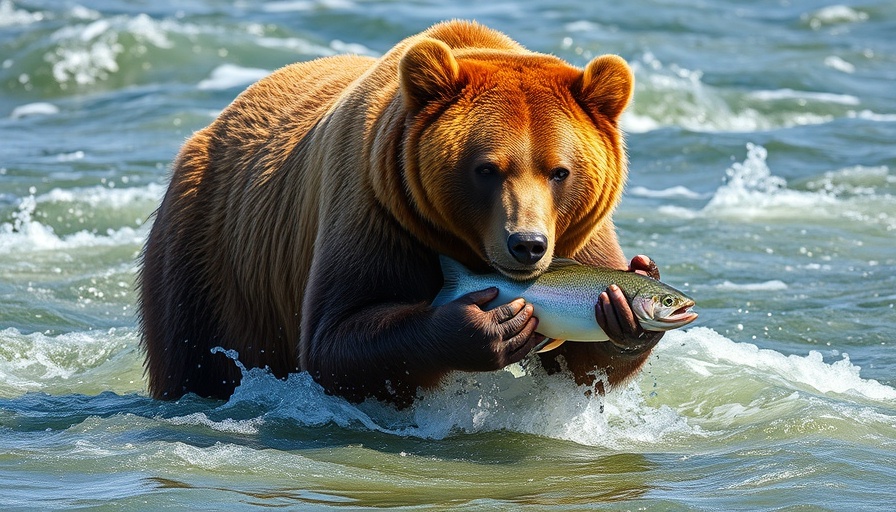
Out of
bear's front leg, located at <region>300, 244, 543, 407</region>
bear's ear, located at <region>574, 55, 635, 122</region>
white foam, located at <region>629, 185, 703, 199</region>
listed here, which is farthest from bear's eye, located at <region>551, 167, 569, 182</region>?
white foam, located at <region>629, 185, 703, 199</region>

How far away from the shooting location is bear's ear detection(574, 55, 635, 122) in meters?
5.42

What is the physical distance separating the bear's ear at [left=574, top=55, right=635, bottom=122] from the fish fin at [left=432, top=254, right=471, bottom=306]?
79 cm

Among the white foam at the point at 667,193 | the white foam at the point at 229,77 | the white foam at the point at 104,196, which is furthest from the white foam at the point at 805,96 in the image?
the white foam at the point at 104,196

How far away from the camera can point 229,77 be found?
21.0 m

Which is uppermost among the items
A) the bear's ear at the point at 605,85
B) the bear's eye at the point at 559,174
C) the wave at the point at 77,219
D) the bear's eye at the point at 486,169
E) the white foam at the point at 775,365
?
the bear's ear at the point at 605,85

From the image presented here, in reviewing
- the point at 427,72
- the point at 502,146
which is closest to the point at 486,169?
the point at 502,146

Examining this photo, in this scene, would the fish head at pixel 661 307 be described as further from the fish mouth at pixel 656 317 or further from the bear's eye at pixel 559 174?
the bear's eye at pixel 559 174

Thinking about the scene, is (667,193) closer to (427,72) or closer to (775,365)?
(775,365)

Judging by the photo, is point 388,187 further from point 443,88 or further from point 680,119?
point 680,119

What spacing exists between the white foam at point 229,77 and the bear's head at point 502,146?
49.2ft

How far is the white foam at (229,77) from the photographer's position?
800 inches

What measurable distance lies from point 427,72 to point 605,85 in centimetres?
69

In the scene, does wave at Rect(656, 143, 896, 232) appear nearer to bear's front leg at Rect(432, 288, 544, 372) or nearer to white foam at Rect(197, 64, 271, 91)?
bear's front leg at Rect(432, 288, 544, 372)

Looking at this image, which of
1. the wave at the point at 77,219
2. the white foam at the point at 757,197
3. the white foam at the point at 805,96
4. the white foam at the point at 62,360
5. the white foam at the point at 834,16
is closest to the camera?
the white foam at the point at 62,360
